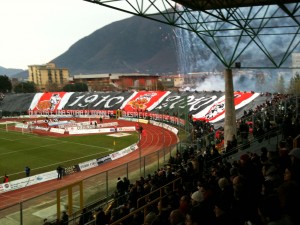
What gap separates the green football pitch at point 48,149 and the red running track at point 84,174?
8.29ft

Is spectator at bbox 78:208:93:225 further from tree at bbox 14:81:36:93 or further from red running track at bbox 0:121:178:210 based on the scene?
tree at bbox 14:81:36:93

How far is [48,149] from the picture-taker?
37.3 m

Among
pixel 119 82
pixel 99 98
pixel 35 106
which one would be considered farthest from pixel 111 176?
pixel 119 82

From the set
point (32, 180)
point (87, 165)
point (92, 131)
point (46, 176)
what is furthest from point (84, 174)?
point (92, 131)

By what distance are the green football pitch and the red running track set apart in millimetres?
2527

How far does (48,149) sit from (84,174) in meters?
11.2

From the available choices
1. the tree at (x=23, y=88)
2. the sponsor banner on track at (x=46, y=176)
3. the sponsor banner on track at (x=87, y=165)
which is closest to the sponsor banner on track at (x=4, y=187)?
the sponsor banner on track at (x=46, y=176)

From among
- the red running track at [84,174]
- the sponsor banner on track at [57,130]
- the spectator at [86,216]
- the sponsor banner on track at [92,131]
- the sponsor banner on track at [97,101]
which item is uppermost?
the sponsor banner on track at [97,101]

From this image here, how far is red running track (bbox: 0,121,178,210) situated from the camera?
2278cm

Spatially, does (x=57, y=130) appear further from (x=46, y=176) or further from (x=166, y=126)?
(x=46, y=176)

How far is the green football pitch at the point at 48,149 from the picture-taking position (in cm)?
3011

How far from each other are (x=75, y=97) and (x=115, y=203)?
63.9 meters

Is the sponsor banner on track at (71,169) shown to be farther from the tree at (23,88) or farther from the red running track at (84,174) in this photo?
the tree at (23,88)

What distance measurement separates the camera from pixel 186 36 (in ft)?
430
